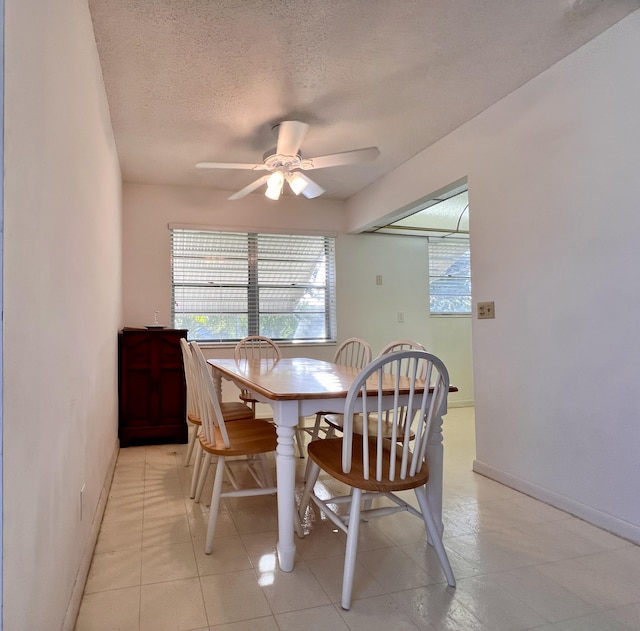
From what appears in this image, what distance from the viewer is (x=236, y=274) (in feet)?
15.0

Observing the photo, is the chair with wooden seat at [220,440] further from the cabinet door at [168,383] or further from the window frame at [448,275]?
the window frame at [448,275]

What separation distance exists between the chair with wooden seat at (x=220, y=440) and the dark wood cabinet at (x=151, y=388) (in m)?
1.60

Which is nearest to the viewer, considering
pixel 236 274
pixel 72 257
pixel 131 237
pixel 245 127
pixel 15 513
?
pixel 15 513

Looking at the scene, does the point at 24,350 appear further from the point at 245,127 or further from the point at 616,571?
the point at 245,127

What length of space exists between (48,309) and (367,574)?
1.46 meters

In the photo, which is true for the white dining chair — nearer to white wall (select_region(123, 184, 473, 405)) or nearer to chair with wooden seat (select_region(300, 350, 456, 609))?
chair with wooden seat (select_region(300, 350, 456, 609))

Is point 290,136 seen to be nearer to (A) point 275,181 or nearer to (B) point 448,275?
(A) point 275,181

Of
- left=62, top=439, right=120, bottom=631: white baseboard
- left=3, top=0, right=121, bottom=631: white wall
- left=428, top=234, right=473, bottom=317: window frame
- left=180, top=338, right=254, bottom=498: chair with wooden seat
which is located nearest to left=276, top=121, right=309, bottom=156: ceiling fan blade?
left=3, top=0, right=121, bottom=631: white wall

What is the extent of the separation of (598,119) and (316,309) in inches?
125

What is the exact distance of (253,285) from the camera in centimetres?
463

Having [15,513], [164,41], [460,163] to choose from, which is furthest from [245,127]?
[15,513]

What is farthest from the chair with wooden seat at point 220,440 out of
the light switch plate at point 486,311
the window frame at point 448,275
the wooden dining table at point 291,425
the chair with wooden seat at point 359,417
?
the window frame at point 448,275

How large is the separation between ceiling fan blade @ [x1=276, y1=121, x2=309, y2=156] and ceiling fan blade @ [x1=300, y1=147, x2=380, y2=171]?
13 centimetres

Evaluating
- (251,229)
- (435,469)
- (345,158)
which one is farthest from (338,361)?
(251,229)
